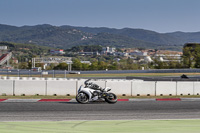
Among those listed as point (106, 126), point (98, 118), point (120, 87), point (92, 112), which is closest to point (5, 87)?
point (120, 87)

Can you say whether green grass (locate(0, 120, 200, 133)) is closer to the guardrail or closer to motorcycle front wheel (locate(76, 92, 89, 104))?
motorcycle front wheel (locate(76, 92, 89, 104))

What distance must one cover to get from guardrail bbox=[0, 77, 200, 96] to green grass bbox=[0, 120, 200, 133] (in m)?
9.74

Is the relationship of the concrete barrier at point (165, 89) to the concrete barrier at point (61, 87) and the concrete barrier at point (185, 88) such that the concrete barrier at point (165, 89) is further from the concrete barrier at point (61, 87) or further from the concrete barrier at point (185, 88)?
the concrete barrier at point (61, 87)

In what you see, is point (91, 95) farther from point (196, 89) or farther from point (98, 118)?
point (196, 89)

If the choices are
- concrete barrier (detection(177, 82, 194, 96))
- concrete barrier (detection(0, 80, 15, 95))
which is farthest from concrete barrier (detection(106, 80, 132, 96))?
concrete barrier (detection(0, 80, 15, 95))

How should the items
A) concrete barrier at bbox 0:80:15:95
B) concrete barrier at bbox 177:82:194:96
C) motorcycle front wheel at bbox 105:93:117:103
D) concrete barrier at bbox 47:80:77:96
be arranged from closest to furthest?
motorcycle front wheel at bbox 105:93:117:103 → concrete barrier at bbox 0:80:15:95 → concrete barrier at bbox 47:80:77:96 → concrete barrier at bbox 177:82:194:96

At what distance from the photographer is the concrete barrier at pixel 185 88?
75.8 ft

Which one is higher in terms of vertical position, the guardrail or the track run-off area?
the guardrail

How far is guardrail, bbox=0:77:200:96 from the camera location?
68.6 ft

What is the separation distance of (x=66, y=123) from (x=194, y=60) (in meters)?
100.0

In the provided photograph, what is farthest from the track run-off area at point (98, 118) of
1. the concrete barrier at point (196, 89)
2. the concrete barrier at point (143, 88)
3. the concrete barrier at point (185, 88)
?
the concrete barrier at point (196, 89)

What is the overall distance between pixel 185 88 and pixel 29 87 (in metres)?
10.5

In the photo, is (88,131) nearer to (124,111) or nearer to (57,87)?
(124,111)

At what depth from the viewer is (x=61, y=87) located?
70.0ft
